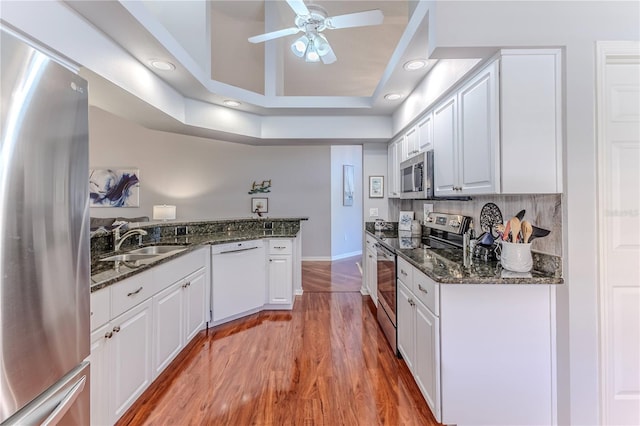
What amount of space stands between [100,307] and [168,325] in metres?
0.81

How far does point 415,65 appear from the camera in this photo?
223cm

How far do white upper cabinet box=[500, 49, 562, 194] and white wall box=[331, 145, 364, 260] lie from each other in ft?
15.7

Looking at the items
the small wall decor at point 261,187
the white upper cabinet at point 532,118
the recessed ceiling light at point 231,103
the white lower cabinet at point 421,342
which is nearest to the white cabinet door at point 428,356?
the white lower cabinet at point 421,342

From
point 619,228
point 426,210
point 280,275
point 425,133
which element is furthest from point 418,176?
point 280,275

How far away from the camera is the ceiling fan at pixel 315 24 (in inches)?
86.7

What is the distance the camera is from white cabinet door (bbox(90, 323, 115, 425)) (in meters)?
1.40

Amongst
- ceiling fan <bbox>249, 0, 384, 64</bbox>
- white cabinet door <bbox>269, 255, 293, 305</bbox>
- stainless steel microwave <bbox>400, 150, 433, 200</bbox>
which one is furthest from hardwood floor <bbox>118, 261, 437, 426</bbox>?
ceiling fan <bbox>249, 0, 384, 64</bbox>

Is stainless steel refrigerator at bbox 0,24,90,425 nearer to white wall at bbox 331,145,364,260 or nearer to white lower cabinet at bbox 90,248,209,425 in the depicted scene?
white lower cabinet at bbox 90,248,209,425

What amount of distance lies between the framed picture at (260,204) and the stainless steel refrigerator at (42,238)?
4871 millimetres

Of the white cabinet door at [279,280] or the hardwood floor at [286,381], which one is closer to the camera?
the hardwood floor at [286,381]

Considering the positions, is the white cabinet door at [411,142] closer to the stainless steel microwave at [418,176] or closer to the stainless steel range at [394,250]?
the stainless steel microwave at [418,176]

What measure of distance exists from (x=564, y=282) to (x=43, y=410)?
7.60 ft

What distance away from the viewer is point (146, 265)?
182 cm

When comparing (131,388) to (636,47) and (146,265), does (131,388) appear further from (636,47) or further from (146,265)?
(636,47)
